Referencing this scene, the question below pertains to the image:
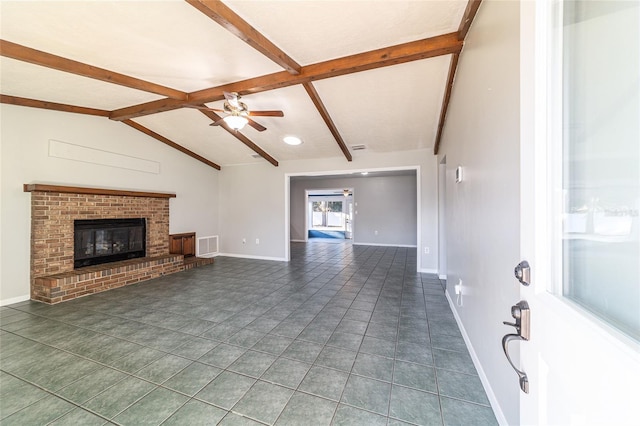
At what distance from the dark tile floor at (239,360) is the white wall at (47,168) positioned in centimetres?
79

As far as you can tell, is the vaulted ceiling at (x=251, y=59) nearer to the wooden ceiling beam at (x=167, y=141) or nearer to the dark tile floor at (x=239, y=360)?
the wooden ceiling beam at (x=167, y=141)

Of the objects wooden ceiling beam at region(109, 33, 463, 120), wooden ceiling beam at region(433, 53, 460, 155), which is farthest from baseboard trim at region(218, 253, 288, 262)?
wooden ceiling beam at region(433, 53, 460, 155)

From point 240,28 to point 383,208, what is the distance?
22.8 ft

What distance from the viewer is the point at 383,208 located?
8406 millimetres

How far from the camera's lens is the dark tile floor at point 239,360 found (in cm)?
157

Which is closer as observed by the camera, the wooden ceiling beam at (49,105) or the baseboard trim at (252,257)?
the wooden ceiling beam at (49,105)

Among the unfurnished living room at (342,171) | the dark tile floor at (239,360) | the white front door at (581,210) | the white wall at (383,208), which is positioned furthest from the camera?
the white wall at (383,208)

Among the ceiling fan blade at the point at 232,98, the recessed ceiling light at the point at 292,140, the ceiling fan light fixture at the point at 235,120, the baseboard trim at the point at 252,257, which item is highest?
the recessed ceiling light at the point at 292,140

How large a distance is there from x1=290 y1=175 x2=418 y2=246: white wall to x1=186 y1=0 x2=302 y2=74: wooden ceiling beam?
19.5ft

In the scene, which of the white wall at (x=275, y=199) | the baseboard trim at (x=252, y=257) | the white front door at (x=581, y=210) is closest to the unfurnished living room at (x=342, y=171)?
the white front door at (x=581, y=210)

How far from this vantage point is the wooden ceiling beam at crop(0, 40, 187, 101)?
7.95ft

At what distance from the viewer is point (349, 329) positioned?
2.62 m

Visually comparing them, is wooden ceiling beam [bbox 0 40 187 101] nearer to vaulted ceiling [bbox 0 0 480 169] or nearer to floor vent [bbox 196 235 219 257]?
vaulted ceiling [bbox 0 0 480 169]

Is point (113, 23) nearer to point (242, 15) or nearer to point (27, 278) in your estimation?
point (242, 15)
